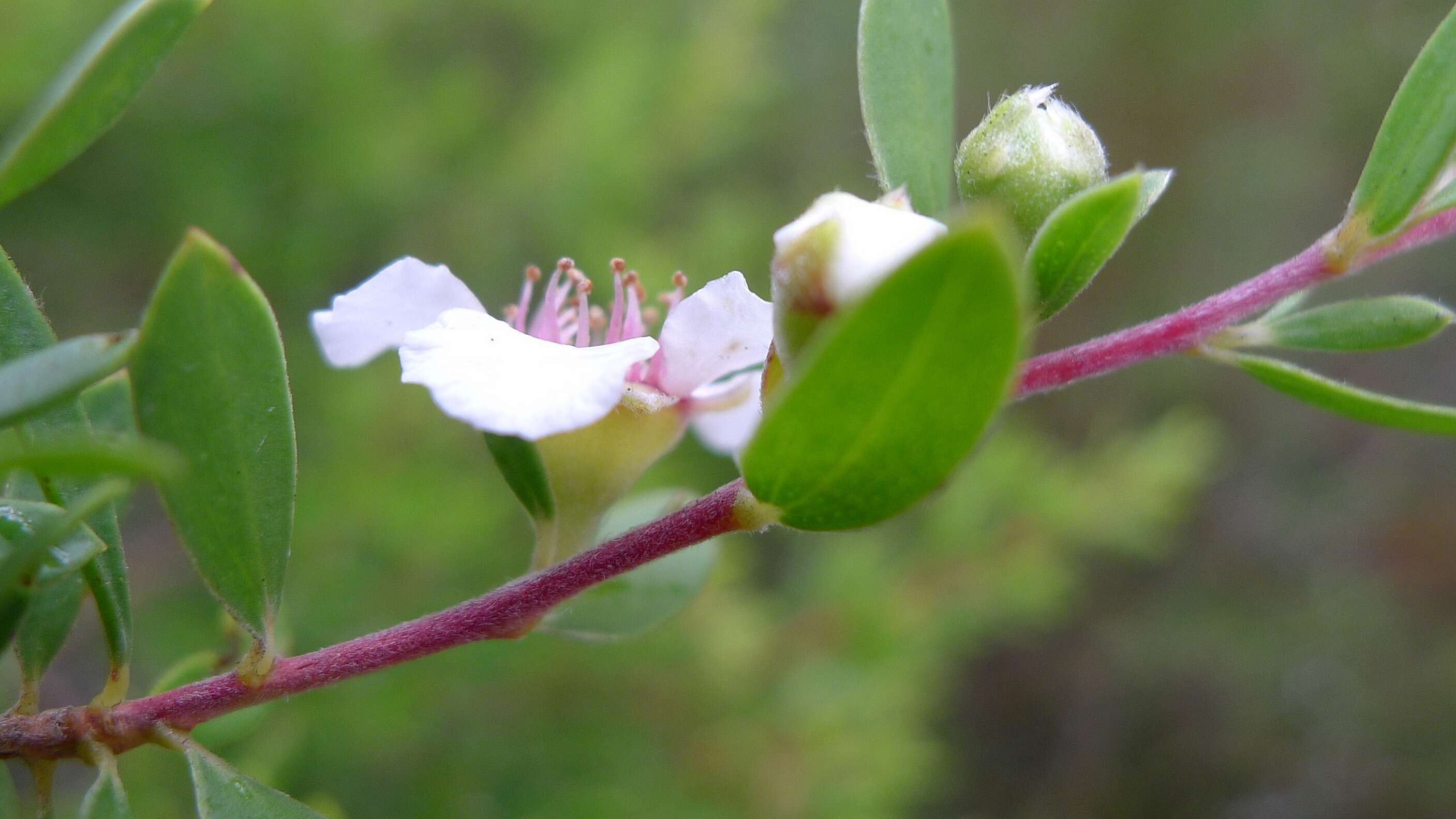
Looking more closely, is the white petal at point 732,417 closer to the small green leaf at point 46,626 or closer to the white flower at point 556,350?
the white flower at point 556,350

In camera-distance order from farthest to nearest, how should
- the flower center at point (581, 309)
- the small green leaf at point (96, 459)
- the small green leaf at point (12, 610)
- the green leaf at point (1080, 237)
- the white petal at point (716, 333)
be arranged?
1. the flower center at point (581, 309)
2. the white petal at point (716, 333)
3. the green leaf at point (1080, 237)
4. the small green leaf at point (12, 610)
5. the small green leaf at point (96, 459)

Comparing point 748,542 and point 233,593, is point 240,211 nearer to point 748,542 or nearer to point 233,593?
point 748,542

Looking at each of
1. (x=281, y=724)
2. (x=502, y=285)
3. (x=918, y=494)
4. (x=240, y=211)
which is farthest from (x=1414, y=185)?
(x=502, y=285)

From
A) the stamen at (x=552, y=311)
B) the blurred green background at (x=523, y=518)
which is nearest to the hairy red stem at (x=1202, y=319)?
the stamen at (x=552, y=311)

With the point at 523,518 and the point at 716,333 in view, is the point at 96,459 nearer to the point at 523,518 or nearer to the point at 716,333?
the point at 716,333

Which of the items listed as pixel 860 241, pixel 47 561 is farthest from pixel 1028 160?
pixel 47 561
